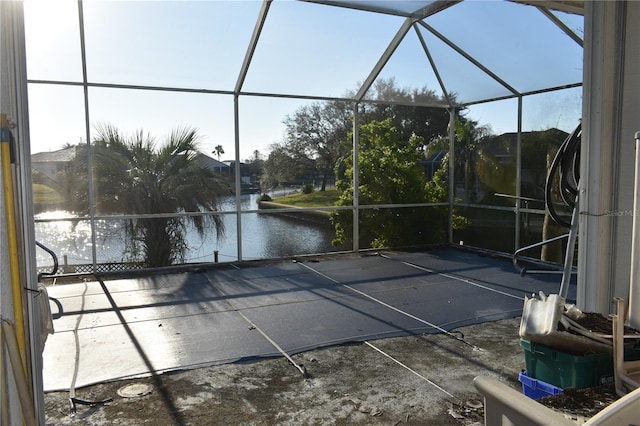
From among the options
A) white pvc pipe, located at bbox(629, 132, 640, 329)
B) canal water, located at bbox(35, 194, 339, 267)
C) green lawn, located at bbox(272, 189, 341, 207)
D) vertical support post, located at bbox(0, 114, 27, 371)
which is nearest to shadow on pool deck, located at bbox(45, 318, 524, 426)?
white pvc pipe, located at bbox(629, 132, 640, 329)

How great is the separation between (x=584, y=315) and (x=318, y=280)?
3.61 metres

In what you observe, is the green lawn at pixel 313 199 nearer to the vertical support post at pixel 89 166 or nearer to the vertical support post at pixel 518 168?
the vertical support post at pixel 89 166

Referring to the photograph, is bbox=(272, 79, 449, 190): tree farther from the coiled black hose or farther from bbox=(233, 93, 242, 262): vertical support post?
the coiled black hose

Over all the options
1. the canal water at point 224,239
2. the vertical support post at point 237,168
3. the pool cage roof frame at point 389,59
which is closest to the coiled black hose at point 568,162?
the pool cage roof frame at point 389,59

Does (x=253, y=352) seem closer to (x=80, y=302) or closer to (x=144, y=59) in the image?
(x=80, y=302)

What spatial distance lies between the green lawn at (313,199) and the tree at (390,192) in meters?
0.21

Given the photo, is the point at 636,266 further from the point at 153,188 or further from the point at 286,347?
the point at 153,188

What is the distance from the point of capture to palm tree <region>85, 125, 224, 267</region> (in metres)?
6.46

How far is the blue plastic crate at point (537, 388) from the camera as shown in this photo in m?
2.62

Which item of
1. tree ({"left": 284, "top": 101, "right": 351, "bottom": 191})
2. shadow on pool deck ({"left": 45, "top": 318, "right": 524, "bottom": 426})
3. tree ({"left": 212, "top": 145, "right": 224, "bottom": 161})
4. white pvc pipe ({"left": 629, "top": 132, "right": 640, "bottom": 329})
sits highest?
tree ({"left": 284, "top": 101, "right": 351, "bottom": 191})

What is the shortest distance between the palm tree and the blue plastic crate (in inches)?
197

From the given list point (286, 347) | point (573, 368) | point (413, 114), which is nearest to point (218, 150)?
point (286, 347)

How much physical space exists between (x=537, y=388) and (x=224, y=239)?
5065 mm

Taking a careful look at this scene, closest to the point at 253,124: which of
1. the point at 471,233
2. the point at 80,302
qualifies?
the point at 80,302
